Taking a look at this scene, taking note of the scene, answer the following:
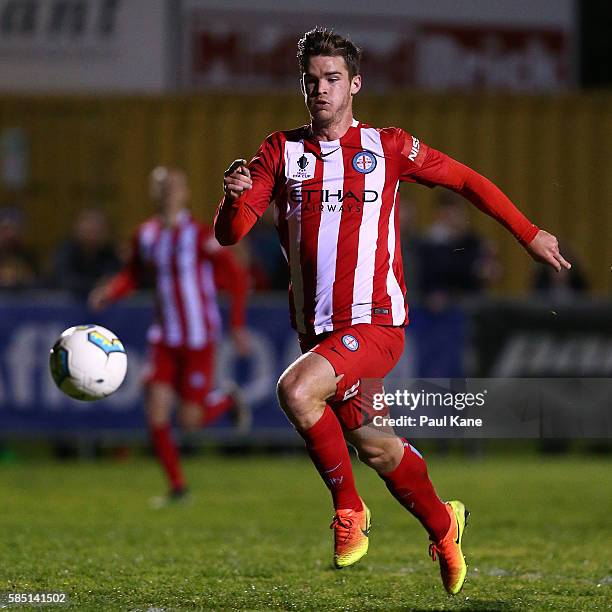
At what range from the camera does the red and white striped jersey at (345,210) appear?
19.6 ft

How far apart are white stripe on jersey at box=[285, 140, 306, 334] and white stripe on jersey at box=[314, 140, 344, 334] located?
9 centimetres

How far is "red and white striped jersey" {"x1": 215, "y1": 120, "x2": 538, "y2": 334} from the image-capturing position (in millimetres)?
5977

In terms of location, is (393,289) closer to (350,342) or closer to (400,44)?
(350,342)

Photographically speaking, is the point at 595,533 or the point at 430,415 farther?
the point at 595,533

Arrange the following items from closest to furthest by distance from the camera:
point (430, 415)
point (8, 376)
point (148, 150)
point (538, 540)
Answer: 1. point (430, 415)
2. point (538, 540)
3. point (8, 376)
4. point (148, 150)

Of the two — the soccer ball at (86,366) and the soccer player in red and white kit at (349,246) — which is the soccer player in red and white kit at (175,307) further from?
the soccer player in red and white kit at (349,246)

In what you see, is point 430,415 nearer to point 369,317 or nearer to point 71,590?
point 369,317

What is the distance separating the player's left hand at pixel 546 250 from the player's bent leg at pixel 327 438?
1014mm

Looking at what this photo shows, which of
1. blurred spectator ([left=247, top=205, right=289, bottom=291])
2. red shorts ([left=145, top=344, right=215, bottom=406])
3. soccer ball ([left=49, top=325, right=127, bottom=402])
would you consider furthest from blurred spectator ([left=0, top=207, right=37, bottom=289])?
soccer ball ([left=49, top=325, right=127, bottom=402])

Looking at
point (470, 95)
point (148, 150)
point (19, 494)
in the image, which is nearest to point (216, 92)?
point (148, 150)

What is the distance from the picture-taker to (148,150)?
1764cm

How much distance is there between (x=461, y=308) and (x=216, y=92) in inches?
236

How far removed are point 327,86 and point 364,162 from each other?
0.36 metres

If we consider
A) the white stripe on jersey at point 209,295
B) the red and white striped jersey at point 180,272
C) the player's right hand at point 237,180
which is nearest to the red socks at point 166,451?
the red and white striped jersey at point 180,272
